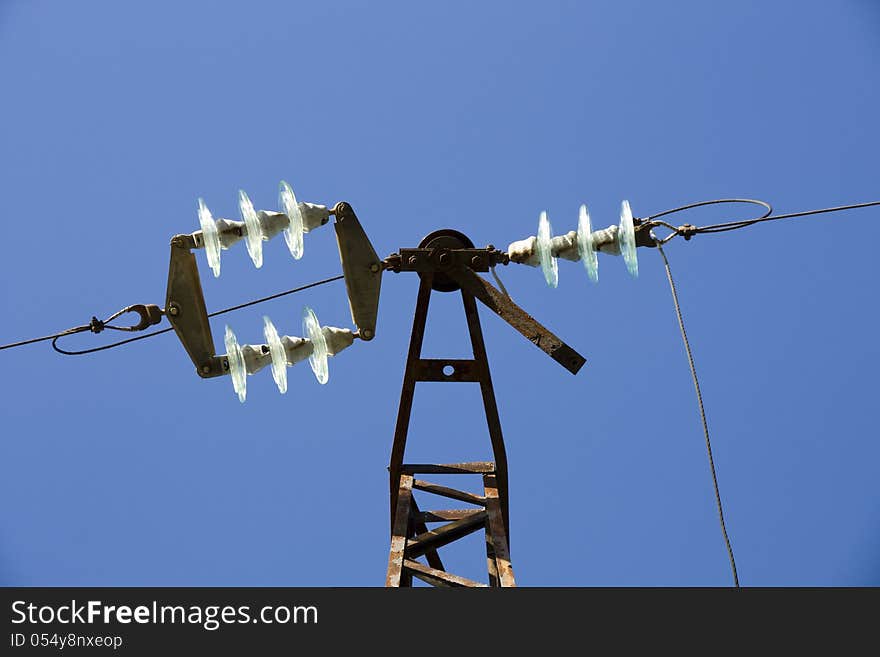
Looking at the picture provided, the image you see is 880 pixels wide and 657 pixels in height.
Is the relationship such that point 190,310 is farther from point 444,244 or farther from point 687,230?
point 687,230

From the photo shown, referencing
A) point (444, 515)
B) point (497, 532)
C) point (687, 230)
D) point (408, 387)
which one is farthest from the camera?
point (444, 515)

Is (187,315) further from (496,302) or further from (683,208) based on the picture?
(683,208)

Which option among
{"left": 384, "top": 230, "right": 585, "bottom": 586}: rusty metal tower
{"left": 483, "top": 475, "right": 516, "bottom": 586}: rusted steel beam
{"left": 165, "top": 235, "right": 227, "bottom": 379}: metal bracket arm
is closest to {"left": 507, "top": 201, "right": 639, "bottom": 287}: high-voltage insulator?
{"left": 384, "top": 230, "right": 585, "bottom": 586}: rusty metal tower

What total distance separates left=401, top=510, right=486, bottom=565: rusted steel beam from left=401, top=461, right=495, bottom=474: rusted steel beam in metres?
0.37

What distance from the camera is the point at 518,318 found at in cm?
1026

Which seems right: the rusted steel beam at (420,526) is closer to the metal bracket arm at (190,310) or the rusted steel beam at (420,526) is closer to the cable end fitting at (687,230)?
the metal bracket arm at (190,310)

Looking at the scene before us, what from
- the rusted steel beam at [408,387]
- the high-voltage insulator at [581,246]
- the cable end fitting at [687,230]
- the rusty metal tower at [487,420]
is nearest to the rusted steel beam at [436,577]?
the rusty metal tower at [487,420]

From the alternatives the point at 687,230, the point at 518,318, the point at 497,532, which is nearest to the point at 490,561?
the point at 497,532

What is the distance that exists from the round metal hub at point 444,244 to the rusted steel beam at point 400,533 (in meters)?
1.73

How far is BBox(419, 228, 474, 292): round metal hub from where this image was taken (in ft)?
34.5

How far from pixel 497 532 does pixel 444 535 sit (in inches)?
23.4

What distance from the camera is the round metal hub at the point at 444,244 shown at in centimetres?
1051

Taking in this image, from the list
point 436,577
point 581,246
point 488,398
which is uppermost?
point 581,246

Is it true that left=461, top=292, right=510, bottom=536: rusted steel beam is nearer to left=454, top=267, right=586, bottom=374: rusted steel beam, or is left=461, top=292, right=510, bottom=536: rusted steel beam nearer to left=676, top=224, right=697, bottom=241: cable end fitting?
left=454, top=267, right=586, bottom=374: rusted steel beam
